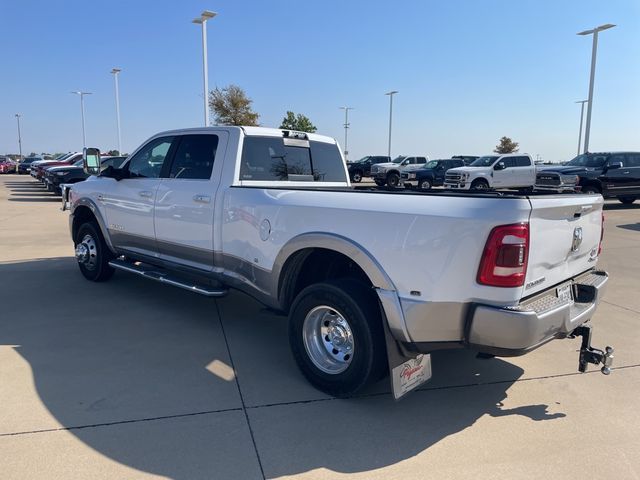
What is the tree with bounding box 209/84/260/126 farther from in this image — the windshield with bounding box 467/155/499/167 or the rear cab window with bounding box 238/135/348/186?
the rear cab window with bounding box 238/135/348/186

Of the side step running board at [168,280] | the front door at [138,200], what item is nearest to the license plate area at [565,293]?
the side step running board at [168,280]

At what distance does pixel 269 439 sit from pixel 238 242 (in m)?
1.81

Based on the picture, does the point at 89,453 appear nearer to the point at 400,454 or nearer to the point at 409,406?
the point at 400,454

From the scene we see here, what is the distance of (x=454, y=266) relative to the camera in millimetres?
2824

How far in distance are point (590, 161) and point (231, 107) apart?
71.0 feet

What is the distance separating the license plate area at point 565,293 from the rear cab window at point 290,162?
2577 mm

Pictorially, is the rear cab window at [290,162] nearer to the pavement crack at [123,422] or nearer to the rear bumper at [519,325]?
the pavement crack at [123,422]

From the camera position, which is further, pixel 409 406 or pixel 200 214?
pixel 200 214

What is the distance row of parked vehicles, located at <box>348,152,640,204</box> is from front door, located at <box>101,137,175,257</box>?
7.11 m

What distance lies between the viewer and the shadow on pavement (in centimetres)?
292

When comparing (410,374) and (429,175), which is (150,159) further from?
(429,175)

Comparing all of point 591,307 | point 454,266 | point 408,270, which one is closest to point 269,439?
point 408,270

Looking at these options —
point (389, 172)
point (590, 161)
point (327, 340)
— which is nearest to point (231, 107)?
point (389, 172)

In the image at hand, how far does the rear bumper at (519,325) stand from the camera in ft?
8.93
